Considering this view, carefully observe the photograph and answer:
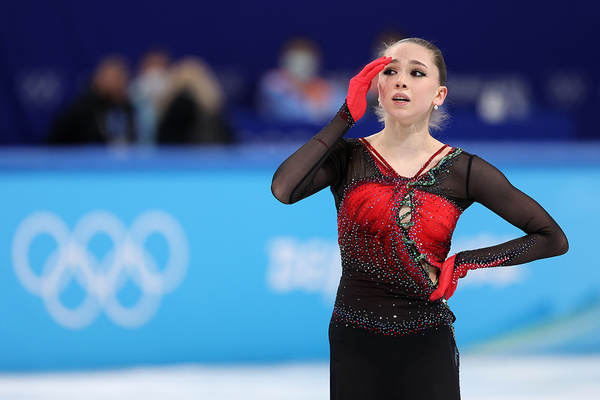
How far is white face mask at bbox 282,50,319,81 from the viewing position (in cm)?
902

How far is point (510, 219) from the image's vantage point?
2.76m

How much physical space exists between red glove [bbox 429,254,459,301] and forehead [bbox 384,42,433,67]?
2.04ft

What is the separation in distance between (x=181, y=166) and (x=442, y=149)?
3.06 metres

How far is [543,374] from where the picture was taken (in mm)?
5449

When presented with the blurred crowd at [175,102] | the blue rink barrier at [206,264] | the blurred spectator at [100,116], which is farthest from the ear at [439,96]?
the blurred spectator at [100,116]

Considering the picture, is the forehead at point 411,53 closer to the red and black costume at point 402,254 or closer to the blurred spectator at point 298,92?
the red and black costume at point 402,254

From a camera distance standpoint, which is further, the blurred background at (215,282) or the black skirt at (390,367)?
the blurred background at (215,282)

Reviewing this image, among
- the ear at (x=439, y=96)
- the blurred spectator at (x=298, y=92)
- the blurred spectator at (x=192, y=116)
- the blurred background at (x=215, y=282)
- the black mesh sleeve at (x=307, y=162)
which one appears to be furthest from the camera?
the blurred spectator at (x=298, y=92)

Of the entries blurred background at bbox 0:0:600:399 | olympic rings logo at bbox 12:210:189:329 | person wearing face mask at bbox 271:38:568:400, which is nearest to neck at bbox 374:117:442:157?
person wearing face mask at bbox 271:38:568:400

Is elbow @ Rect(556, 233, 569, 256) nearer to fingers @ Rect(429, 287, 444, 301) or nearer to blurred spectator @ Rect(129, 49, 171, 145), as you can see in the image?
fingers @ Rect(429, 287, 444, 301)

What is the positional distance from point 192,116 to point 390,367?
4.44 meters

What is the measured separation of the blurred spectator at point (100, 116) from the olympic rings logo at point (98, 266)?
6.34 feet

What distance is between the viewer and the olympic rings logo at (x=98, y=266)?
17.9 feet

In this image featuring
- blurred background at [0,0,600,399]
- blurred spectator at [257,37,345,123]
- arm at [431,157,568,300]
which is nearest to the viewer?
arm at [431,157,568,300]
